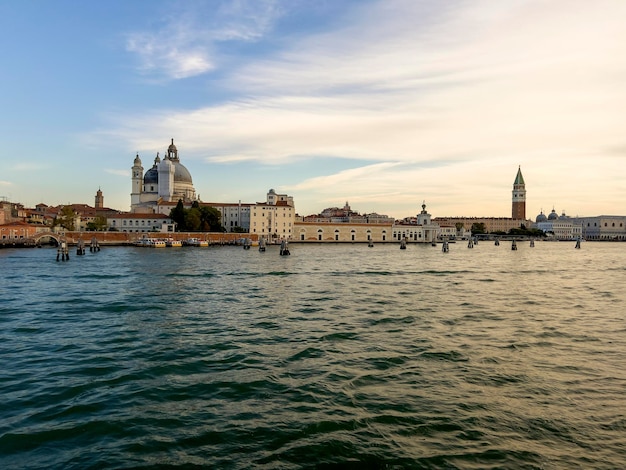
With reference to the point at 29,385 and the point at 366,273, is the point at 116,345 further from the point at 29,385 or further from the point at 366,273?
the point at 366,273

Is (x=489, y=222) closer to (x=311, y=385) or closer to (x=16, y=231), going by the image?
(x=16, y=231)

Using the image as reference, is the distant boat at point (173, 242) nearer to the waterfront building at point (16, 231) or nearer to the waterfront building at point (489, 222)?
the waterfront building at point (16, 231)

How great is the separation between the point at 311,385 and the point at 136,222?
64.8 metres

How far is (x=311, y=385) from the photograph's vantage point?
6375 mm

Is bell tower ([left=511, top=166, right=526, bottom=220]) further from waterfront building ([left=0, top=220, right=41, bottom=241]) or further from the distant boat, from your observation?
waterfront building ([left=0, top=220, right=41, bottom=241])

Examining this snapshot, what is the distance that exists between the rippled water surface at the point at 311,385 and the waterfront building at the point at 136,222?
176ft

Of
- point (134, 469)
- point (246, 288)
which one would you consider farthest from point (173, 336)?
point (246, 288)

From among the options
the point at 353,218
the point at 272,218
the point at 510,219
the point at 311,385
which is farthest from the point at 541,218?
the point at 311,385

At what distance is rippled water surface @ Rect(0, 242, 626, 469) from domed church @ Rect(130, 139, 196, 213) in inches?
2370

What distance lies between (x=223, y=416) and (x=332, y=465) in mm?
1582

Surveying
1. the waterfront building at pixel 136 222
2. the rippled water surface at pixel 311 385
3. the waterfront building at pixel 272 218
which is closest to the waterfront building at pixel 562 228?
the waterfront building at pixel 272 218

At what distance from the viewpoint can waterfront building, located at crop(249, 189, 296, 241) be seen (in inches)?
2712

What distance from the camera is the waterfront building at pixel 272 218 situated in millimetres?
68875

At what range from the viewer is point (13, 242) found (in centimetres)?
4734
